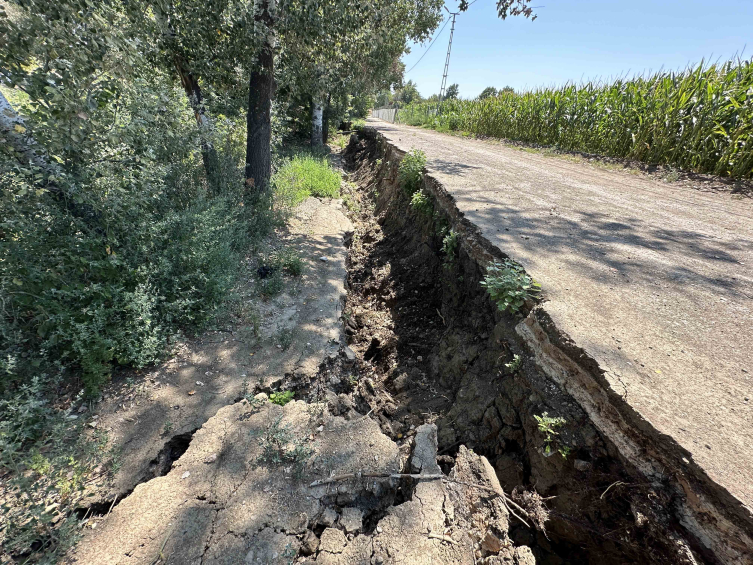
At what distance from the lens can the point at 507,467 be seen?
2.36 metres

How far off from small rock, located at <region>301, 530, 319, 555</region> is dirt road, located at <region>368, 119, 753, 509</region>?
1893 mm

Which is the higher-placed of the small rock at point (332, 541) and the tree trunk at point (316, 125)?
the tree trunk at point (316, 125)

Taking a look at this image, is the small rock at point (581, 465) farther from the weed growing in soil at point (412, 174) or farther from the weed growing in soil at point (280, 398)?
the weed growing in soil at point (412, 174)

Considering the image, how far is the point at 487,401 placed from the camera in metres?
2.71

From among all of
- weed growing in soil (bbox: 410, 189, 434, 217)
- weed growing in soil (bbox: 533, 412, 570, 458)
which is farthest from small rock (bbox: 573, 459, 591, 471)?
weed growing in soil (bbox: 410, 189, 434, 217)

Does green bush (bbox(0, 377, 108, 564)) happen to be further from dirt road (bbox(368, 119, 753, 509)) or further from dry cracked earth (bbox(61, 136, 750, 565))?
dirt road (bbox(368, 119, 753, 509))

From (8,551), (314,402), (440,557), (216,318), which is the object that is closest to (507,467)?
(440,557)

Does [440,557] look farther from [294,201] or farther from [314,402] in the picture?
[294,201]

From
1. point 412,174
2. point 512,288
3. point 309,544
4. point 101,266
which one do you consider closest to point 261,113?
point 412,174

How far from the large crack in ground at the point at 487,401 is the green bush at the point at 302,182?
2703mm

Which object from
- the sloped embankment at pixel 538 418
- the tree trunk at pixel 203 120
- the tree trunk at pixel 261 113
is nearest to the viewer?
the sloped embankment at pixel 538 418

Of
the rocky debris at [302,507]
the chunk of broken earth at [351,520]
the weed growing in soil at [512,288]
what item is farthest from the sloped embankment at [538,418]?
the chunk of broken earth at [351,520]

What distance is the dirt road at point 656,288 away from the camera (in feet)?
5.88

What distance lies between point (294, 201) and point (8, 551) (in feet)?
20.9
